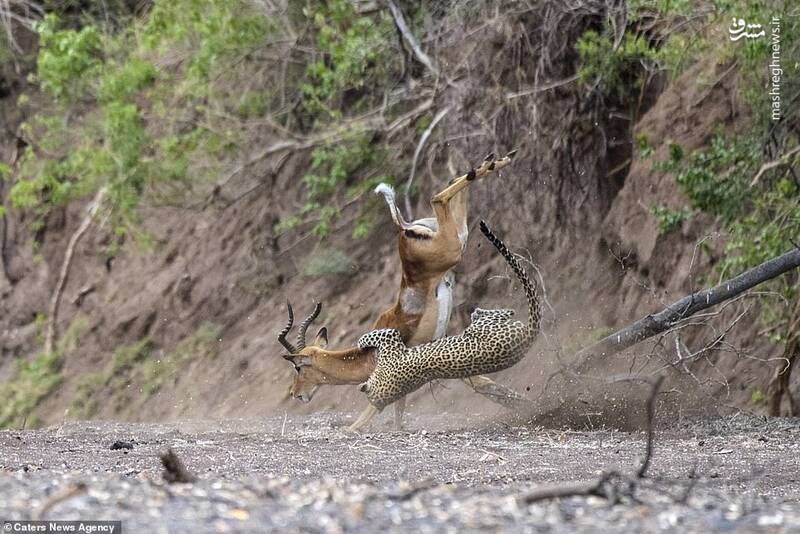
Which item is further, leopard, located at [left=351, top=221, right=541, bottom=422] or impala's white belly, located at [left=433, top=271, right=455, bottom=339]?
impala's white belly, located at [left=433, top=271, right=455, bottom=339]

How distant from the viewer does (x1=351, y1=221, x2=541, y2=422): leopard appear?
11648 mm

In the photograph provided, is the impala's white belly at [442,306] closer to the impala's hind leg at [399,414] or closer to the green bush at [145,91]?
Answer: the impala's hind leg at [399,414]

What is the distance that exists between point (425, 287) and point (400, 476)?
14.8ft

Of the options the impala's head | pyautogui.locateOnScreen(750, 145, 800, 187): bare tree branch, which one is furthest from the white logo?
the impala's head

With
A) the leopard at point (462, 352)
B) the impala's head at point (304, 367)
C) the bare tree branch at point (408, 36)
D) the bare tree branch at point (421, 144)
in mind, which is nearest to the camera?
the leopard at point (462, 352)

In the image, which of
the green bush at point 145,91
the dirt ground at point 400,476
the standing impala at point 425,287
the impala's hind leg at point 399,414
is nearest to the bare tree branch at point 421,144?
the green bush at point 145,91

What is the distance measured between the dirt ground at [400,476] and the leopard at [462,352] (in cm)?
47

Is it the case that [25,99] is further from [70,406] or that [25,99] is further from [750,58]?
[750,58]

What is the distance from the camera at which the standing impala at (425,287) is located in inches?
479

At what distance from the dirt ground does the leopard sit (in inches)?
18.3

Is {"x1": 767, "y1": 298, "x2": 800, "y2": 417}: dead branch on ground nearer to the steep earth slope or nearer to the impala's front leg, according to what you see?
the steep earth slope

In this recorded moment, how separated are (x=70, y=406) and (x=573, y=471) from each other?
1418cm

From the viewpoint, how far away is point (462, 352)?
38.6 ft

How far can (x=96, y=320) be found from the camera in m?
22.6
